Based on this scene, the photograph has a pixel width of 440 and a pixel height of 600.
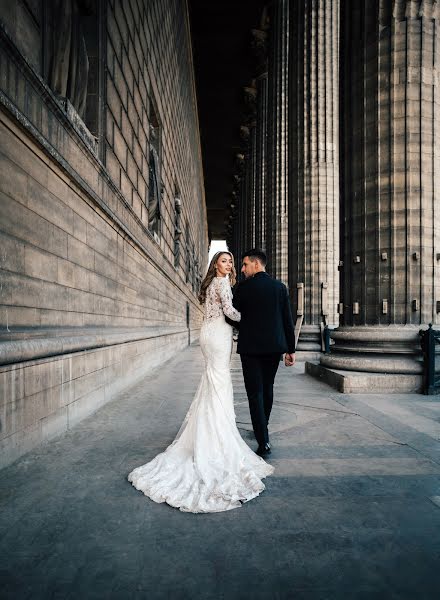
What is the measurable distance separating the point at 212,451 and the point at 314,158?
40.5ft

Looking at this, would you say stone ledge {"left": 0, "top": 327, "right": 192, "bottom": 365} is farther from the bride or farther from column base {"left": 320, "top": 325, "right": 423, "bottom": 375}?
column base {"left": 320, "top": 325, "right": 423, "bottom": 375}

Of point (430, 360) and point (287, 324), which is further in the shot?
point (430, 360)

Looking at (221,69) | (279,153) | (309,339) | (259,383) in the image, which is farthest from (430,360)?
(221,69)

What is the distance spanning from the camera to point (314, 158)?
13.6 m

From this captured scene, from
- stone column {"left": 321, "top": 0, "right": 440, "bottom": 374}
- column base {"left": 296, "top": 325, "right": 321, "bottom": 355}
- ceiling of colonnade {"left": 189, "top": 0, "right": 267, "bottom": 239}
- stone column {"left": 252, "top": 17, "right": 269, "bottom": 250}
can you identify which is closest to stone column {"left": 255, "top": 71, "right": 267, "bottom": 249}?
stone column {"left": 252, "top": 17, "right": 269, "bottom": 250}

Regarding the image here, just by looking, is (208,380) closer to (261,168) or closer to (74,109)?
(74,109)

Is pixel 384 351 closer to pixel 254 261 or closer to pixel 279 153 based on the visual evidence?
pixel 254 261

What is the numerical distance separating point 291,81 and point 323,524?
1423cm

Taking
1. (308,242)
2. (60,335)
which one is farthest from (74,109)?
(308,242)

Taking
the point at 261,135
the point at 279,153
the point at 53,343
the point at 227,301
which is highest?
the point at 261,135

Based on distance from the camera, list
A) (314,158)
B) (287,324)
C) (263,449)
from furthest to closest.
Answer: (314,158) < (287,324) < (263,449)

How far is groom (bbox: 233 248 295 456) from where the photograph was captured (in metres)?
3.60

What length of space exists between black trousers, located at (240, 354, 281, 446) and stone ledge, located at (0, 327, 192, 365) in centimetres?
183

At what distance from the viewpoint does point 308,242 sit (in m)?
13.8
